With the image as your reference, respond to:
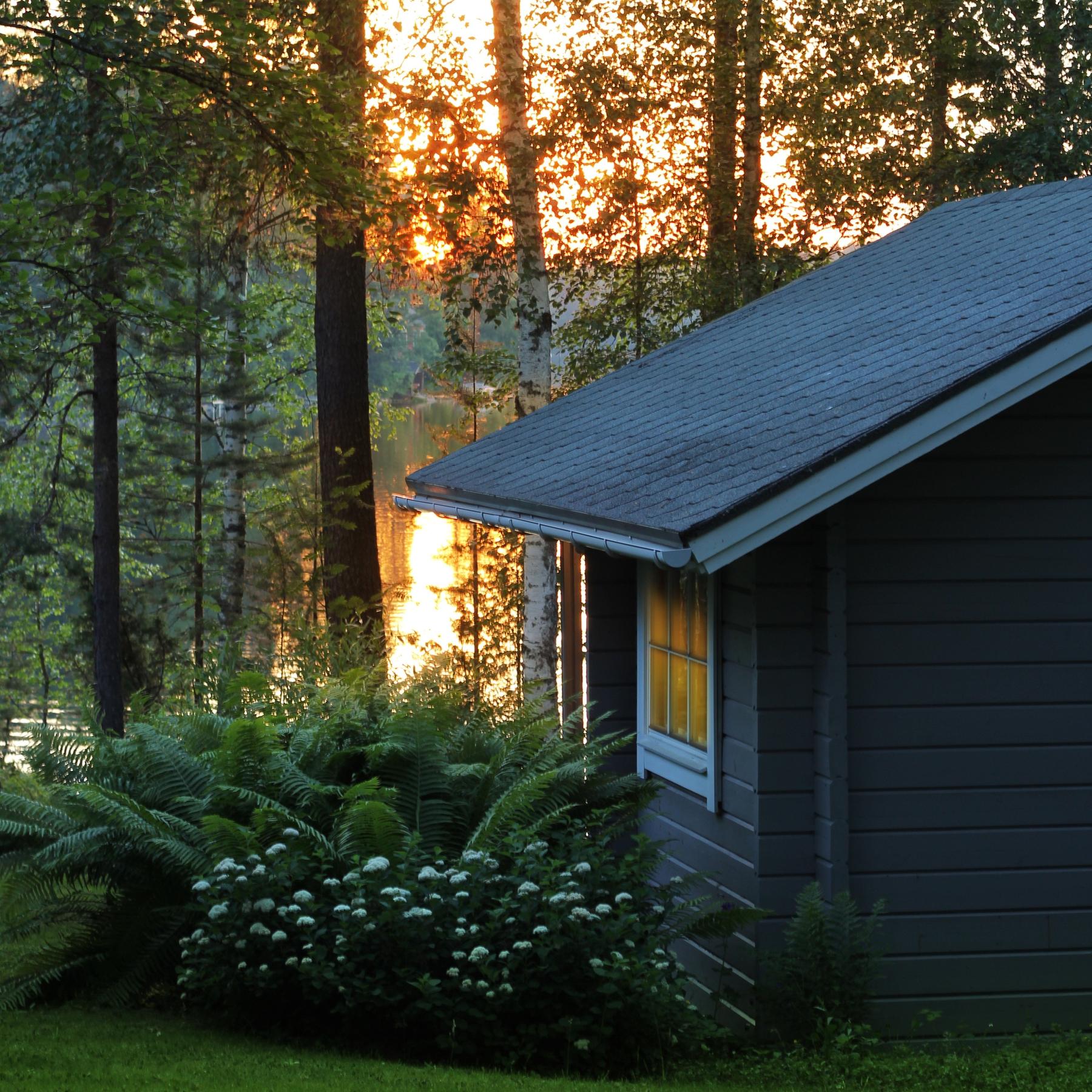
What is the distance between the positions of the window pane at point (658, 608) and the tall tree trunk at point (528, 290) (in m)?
6.62

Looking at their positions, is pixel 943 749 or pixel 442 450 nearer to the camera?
pixel 943 749

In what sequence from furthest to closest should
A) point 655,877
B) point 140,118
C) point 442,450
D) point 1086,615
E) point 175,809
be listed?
point 442,450, point 140,118, point 655,877, point 175,809, point 1086,615

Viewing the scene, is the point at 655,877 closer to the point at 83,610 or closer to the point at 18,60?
the point at 18,60

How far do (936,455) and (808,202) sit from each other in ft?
45.6

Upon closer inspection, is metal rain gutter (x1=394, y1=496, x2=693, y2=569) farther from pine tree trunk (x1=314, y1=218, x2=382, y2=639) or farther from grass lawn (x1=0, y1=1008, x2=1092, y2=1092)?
pine tree trunk (x1=314, y1=218, x2=382, y2=639)

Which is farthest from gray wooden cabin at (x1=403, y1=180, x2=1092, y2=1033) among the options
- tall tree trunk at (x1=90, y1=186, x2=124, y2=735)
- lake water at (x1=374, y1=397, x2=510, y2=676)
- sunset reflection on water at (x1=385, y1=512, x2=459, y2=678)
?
tall tree trunk at (x1=90, y1=186, x2=124, y2=735)

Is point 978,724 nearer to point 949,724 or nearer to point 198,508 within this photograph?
point 949,724

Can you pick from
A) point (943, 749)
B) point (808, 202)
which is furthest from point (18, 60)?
point (808, 202)

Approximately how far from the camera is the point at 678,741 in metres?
7.76

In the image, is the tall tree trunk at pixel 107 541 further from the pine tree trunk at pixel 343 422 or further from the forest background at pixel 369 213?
the pine tree trunk at pixel 343 422

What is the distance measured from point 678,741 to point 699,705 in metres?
0.39

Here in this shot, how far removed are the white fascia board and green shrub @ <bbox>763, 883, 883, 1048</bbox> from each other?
157 cm

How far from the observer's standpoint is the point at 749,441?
21.5ft

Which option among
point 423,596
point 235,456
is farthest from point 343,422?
point 423,596
